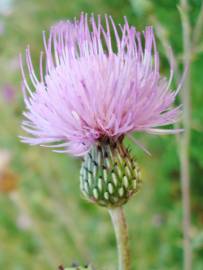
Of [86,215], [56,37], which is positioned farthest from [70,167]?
[56,37]

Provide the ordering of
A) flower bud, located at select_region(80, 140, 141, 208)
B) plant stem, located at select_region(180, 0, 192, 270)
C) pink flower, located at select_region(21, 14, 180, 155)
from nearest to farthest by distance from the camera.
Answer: pink flower, located at select_region(21, 14, 180, 155)
flower bud, located at select_region(80, 140, 141, 208)
plant stem, located at select_region(180, 0, 192, 270)

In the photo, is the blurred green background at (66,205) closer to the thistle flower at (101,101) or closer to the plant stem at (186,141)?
the plant stem at (186,141)

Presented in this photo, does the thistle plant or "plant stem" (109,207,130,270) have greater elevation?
the thistle plant

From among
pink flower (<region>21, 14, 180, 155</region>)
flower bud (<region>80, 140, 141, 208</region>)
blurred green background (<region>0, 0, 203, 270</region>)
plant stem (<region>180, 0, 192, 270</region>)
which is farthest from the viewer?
blurred green background (<region>0, 0, 203, 270</region>)

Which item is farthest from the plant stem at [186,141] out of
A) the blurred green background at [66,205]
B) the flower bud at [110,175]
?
the blurred green background at [66,205]

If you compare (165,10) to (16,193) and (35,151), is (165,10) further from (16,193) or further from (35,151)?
(35,151)

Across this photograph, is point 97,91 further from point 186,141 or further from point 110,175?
point 186,141

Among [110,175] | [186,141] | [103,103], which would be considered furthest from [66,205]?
[103,103]

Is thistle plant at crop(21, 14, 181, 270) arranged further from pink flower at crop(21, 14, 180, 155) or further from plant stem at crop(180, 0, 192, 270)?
plant stem at crop(180, 0, 192, 270)

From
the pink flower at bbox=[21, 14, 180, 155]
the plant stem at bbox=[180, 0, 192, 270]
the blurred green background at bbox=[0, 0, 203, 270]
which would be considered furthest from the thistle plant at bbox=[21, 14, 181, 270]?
the blurred green background at bbox=[0, 0, 203, 270]
